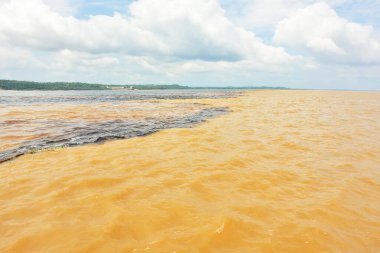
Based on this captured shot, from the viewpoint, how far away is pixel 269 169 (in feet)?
24.5

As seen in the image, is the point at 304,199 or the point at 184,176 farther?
the point at 184,176

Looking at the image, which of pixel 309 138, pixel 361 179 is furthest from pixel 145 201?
pixel 309 138

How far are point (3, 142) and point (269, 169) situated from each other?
11000 millimetres

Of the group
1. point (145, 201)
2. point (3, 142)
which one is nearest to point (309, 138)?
point (145, 201)

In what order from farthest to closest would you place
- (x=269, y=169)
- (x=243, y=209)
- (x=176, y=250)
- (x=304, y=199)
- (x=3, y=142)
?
(x=3, y=142)
(x=269, y=169)
(x=304, y=199)
(x=243, y=209)
(x=176, y=250)

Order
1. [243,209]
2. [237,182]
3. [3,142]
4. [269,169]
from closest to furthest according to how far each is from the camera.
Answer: [243,209], [237,182], [269,169], [3,142]

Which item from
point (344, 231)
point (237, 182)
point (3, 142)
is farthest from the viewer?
point (3, 142)

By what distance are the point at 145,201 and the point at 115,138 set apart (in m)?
7.53

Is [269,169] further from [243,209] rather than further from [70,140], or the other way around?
[70,140]

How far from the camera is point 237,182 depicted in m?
6.45

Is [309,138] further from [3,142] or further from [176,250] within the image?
[3,142]

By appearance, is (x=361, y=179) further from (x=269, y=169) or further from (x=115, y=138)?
(x=115, y=138)

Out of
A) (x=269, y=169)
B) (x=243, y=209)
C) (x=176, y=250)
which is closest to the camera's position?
(x=176, y=250)

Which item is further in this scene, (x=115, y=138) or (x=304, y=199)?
(x=115, y=138)
